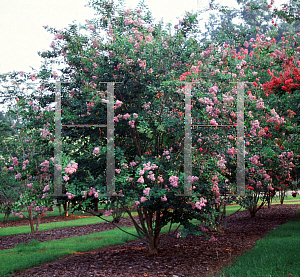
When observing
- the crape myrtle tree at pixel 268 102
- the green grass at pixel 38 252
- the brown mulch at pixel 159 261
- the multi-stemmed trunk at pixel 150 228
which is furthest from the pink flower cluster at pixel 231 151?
the green grass at pixel 38 252

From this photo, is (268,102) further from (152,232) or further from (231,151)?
(152,232)

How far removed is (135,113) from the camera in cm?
672

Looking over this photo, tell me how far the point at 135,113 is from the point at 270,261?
444 cm

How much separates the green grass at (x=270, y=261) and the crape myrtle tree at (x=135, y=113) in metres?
1.14

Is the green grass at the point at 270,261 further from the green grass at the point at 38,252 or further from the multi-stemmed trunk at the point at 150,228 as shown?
the green grass at the point at 38,252

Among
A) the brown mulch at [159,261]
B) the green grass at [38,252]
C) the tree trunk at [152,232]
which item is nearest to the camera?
the brown mulch at [159,261]

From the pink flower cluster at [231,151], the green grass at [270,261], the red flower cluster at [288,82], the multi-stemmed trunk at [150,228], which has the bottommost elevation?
the green grass at [270,261]

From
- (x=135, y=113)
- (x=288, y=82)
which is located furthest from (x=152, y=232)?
(x=288, y=82)

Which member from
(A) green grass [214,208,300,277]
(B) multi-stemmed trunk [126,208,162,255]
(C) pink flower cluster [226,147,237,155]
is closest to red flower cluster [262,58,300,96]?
(C) pink flower cluster [226,147,237,155]

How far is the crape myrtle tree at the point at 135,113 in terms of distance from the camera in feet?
21.5

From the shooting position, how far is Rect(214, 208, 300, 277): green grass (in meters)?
6.20

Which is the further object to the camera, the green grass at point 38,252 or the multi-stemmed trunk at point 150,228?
the multi-stemmed trunk at point 150,228

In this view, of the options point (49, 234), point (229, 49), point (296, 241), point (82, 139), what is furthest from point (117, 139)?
point (49, 234)

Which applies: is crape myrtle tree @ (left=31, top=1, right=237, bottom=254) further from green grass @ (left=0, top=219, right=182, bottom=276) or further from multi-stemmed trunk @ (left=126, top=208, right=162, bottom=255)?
green grass @ (left=0, top=219, right=182, bottom=276)
